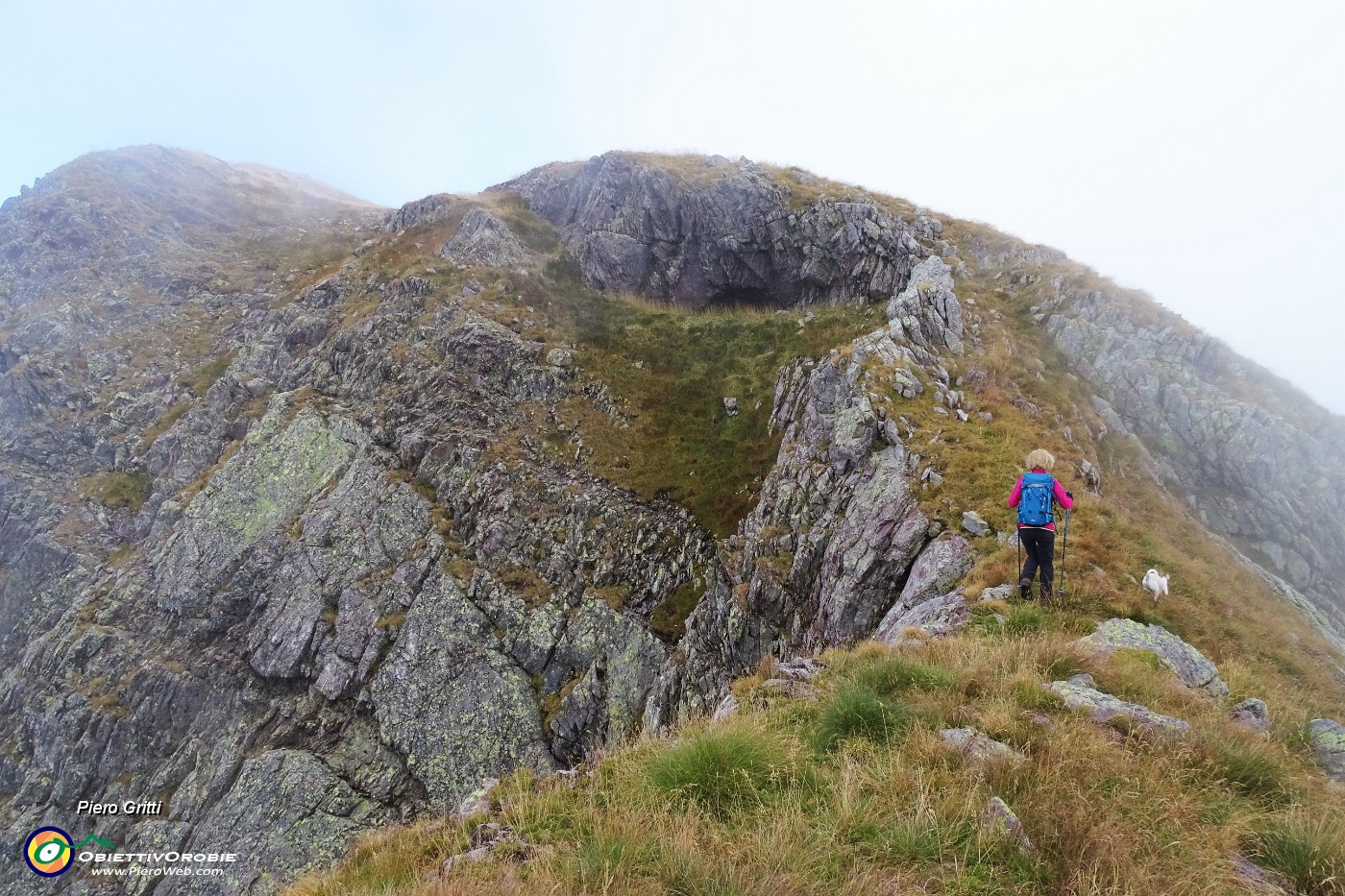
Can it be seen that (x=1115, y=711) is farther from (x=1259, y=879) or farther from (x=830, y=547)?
(x=830, y=547)

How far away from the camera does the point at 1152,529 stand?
17.3 metres

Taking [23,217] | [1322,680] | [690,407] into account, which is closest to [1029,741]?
[1322,680]

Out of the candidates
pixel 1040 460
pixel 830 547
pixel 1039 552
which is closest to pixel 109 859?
pixel 830 547

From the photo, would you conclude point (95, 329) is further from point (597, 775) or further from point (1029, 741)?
point (1029, 741)

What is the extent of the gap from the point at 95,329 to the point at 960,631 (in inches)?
2401

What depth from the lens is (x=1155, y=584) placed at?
1063cm

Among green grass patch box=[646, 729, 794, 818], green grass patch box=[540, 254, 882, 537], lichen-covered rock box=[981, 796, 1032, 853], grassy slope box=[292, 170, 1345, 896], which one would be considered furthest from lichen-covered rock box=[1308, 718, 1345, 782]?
green grass patch box=[540, 254, 882, 537]

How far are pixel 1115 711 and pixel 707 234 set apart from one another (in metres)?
37.7

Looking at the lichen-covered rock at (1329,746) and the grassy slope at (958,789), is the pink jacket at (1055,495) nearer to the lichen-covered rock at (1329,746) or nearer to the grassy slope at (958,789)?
the grassy slope at (958,789)

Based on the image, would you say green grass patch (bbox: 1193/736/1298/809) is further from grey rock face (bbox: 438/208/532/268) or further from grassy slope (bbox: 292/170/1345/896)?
grey rock face (bbox: 438/208/532/268)

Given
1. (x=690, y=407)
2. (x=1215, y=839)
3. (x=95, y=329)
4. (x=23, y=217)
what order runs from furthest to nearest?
(x=23, y=217) → (x=95, y=329) → (x=690, y=407) → (x=1215, y=839)

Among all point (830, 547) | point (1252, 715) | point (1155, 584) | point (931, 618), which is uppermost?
point (1155, 584)

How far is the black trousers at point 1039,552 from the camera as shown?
1036cm

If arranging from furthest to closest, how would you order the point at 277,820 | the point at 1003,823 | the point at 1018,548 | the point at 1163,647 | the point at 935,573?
the point at 277,820
the point at 935,573
the point at 1018,548
the point at 1163,647
the point at 1003,823
